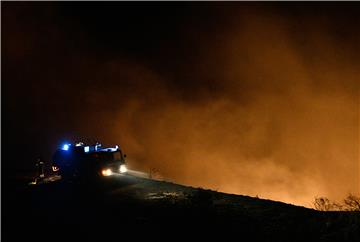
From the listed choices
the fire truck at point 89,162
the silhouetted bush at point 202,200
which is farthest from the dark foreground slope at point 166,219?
the fire truck at point 89,162

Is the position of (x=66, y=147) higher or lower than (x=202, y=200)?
higher

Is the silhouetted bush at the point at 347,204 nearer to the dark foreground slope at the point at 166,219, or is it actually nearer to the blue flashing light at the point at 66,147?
the dark foreground slope at the point at 166,219

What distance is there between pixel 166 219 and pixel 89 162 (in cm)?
844

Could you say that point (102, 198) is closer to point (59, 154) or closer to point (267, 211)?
point (267, 211)

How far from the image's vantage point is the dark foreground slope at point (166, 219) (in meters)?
7.13

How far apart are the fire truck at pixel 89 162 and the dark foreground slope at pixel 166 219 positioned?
399cm

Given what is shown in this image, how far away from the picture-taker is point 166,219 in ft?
27.6

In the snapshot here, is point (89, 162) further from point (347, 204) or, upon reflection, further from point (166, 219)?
point (347, 204)

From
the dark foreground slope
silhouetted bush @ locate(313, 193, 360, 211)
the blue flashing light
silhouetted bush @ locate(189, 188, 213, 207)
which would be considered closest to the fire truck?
the blue flashing light

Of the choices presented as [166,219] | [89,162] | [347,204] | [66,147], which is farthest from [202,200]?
[66,147]

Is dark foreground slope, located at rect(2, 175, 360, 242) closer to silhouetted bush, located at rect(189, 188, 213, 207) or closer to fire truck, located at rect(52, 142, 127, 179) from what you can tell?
silhouetted bush, located at rect(189, 188, 213, 207)

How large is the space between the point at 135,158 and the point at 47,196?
4120 cm

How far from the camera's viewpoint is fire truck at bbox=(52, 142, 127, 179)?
→ 52.7 feet

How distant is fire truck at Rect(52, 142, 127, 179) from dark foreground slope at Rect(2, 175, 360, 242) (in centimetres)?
399
